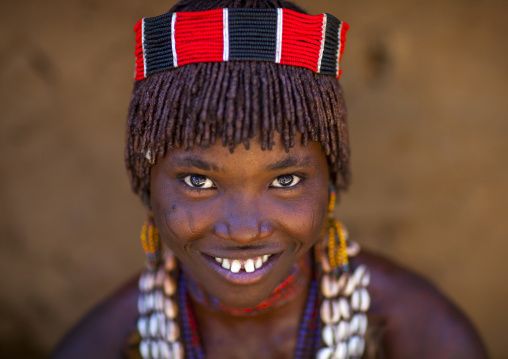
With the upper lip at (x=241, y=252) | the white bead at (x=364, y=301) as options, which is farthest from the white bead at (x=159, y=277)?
the white bead at (x=364, y=301)

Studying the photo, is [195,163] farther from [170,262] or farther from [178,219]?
[170,262]

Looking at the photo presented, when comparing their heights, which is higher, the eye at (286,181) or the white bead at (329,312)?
the eye at (286,181)

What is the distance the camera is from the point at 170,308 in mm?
1759

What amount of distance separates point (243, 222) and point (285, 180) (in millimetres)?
176

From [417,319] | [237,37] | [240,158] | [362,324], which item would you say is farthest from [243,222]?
[417,319]

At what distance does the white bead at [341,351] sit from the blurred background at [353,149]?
1.06m

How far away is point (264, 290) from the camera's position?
148 centimetres

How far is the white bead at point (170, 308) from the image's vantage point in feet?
5.75

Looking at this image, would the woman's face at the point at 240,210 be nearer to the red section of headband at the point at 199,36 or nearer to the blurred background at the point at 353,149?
the red section of headband at the point at 199,36

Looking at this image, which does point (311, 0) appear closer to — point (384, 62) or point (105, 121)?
point (384, 62)

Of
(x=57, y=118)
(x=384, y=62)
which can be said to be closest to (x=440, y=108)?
(x=384, y=62)

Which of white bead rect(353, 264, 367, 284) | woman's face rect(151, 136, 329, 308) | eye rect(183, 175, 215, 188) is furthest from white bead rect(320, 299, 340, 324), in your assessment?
eye rect(183, 175, 215, 188)

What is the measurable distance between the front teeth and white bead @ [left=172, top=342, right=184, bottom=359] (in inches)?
17.7

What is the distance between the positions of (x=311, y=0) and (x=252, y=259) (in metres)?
1.40
